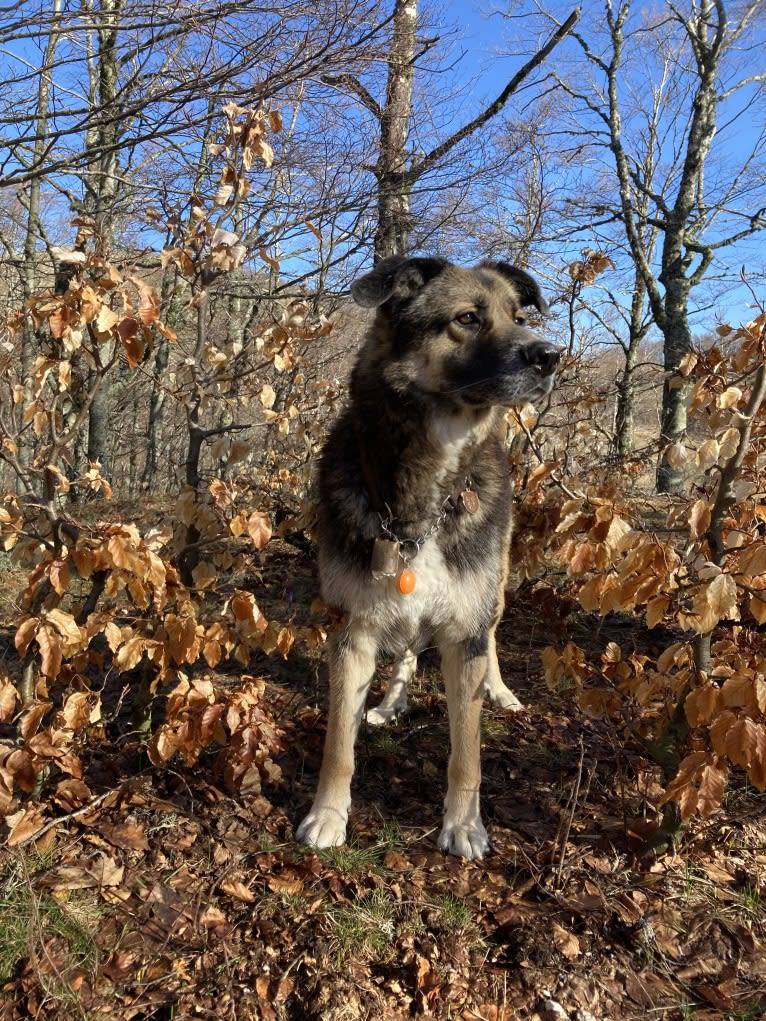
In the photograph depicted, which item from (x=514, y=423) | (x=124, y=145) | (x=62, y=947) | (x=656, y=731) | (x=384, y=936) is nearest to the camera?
(x=62, y=947)

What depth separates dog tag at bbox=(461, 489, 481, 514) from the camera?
2910mm

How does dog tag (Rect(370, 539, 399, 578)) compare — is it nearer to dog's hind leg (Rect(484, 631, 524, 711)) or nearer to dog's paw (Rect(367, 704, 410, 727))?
dog's paw (Rect(367, 704, 410, 727))

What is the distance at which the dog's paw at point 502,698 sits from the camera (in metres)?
3.87

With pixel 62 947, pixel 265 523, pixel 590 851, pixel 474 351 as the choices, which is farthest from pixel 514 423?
pixel 62 947

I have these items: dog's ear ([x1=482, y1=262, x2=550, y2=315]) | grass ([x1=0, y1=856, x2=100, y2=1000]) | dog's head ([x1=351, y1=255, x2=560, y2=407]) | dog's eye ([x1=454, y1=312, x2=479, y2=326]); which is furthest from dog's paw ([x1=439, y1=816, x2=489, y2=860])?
dog's ear ([x1=482, y1=262, x2=550, y2=315])

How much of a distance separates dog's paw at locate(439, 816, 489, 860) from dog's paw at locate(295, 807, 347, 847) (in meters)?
0.42

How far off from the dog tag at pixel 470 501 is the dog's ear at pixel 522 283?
133cm

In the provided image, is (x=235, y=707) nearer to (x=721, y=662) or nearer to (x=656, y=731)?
(x=656, y=731)

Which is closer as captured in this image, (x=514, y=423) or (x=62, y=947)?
(x=62, y=947)

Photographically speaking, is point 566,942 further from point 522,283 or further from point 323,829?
point 522,283

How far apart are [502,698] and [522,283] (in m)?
2.41

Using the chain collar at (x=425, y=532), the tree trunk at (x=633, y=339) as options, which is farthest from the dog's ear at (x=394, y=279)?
the tree trunk at (x=633, y=339)

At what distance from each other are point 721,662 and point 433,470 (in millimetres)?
1357

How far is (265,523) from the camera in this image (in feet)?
8.98
